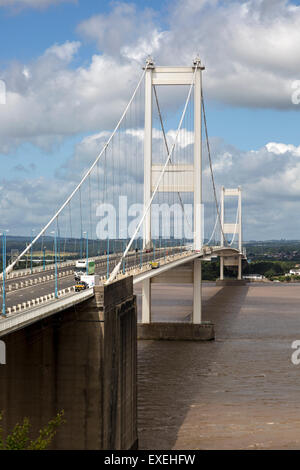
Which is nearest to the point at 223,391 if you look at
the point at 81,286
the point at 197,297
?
the point at 81,286

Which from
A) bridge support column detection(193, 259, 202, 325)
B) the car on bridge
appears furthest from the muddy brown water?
the car on bridge

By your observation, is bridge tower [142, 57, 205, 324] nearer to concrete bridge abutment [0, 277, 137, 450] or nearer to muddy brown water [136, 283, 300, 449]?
muddy brown water [136, 283, 300, 449]

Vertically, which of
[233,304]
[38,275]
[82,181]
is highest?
[82,181]

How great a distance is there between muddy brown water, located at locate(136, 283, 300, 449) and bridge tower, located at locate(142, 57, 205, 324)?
357cm

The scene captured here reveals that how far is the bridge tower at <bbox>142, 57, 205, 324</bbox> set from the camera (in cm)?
4041

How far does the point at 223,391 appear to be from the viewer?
25625 millimetres

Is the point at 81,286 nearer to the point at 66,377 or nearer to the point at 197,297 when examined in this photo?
the point at 66,377

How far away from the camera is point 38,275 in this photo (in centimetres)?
2780

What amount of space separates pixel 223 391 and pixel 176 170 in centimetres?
1879
